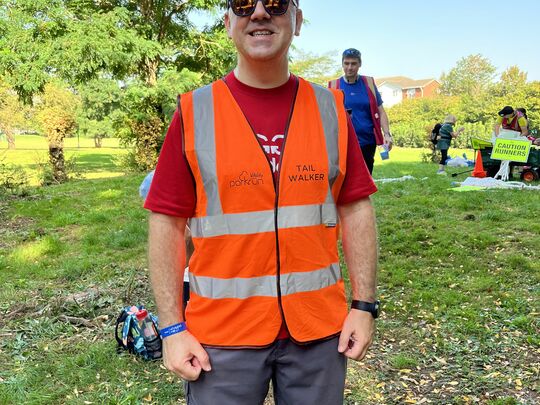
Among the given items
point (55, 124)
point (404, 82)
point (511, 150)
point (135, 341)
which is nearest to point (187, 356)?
point (135, 341)

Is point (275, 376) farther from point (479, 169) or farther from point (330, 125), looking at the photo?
point (479, 169)

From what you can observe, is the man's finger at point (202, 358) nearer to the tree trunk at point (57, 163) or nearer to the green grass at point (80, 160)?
the green grass at point (80, 160)

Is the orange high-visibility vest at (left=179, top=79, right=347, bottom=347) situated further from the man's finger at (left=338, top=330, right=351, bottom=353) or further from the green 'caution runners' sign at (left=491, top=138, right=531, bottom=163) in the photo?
the green 'caution runners' sign at (left=491, top=138, right=531, bottom=163)

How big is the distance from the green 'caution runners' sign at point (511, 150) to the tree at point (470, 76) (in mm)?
43676

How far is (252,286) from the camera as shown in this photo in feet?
4.56

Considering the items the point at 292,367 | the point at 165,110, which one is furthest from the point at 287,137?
the point at 165,110

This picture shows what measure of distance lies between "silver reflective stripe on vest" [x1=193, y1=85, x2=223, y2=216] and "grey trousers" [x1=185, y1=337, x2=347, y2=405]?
0.46 m

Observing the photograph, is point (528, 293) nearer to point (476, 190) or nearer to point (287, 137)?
point (287, 137)

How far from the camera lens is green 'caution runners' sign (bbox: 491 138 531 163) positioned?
9.73 m

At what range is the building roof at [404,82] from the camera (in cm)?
7879

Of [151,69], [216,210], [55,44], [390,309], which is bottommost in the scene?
[390,309]

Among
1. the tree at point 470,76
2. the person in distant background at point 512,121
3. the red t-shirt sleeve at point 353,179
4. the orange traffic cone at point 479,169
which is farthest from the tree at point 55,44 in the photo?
the tree at point 470,76

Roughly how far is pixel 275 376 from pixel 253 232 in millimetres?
487

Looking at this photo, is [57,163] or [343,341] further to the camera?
[57,163]
